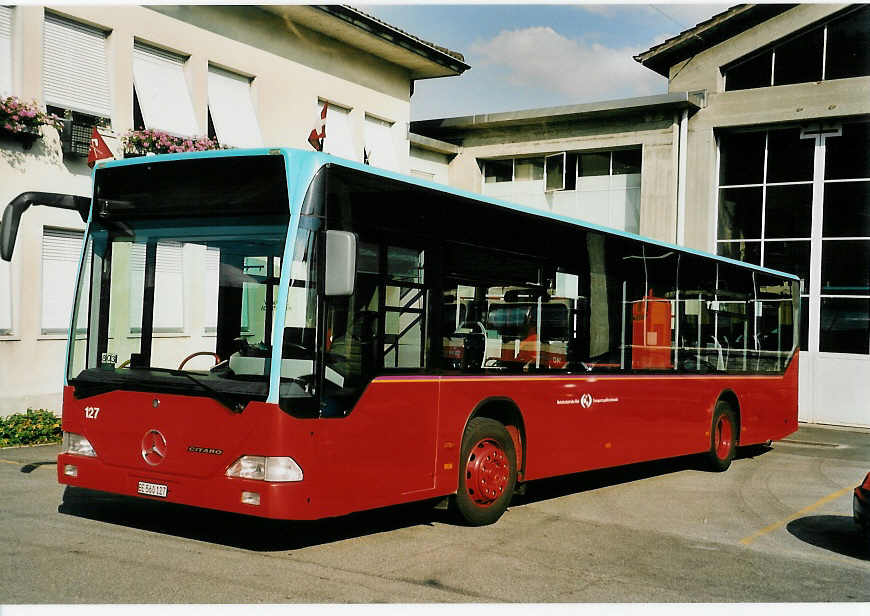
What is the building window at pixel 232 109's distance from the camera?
1844 centimetres

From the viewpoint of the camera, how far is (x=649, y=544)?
8.78m

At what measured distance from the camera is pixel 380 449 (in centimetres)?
791

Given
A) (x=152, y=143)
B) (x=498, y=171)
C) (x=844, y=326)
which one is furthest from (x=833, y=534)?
(x=498, y=171)

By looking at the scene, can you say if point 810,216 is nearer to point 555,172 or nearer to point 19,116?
point 555,172

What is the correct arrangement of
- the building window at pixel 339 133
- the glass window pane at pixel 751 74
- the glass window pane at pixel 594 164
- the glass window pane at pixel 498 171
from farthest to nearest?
the glass window pane at pixel 498 171 < the glass window pane at pixel 594 164 < the glass window pane at pixel 751 74 < the building window at pixel 339 133

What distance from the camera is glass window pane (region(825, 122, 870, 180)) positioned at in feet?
74.4

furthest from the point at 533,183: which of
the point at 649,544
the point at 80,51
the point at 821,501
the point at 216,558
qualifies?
the point at 216,558

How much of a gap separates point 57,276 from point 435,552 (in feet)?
32.3

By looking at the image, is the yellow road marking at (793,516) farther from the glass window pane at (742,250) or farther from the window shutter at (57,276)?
the glass window pane at (742,250)

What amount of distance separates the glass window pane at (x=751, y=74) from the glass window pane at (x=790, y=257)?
12.9 ft

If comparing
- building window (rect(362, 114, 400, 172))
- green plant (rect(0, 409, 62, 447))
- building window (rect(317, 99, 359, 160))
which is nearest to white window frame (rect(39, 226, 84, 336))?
green plant (rect(0, 409, 62, 447))

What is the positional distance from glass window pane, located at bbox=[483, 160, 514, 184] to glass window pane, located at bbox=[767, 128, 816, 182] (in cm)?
737

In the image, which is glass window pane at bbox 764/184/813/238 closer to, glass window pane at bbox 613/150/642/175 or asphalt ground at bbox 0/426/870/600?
glass window pane at bbox 613/150/642/175

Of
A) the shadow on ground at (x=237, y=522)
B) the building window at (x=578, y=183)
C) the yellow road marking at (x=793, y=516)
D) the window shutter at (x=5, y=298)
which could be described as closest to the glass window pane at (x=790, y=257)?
the building window at (x=578, y=183)
